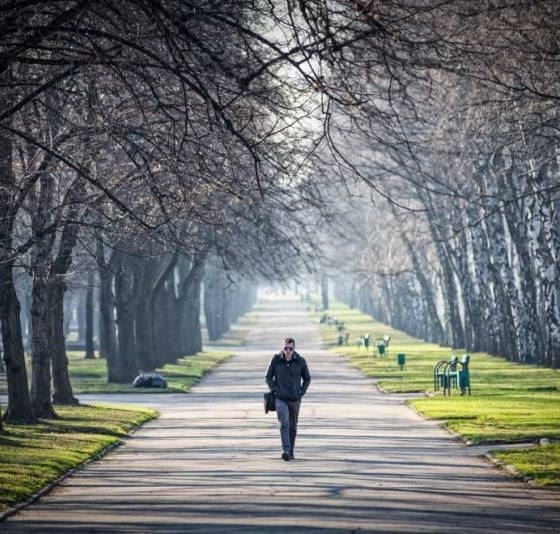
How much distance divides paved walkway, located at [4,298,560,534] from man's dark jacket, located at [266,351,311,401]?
0.89m

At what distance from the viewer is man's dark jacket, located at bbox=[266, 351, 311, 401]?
21.6 m

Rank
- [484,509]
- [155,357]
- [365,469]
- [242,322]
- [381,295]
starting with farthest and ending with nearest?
[242,322] < [381,295] < [155,357] < [365,469] < [484,509]

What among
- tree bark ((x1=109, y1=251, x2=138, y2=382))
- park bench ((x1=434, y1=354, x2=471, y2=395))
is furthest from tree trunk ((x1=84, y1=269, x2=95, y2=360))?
park bench ((x1=434, y1=354, x2=471, y2=395))

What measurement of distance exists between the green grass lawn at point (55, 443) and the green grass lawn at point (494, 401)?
576 cm

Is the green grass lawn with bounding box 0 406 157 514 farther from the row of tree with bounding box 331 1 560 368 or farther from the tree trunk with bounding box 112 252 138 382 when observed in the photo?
the tree trunk with bounding box 112 252 138 382

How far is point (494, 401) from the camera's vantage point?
35.3 m

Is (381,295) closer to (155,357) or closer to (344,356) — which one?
(344,356)

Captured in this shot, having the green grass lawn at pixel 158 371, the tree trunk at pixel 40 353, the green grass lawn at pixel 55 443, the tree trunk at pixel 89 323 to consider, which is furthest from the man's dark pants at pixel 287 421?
the tree trunk at pixel 89 323

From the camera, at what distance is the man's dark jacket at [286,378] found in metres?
21.6

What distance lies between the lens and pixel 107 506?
622 inches

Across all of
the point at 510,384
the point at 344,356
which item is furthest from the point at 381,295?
the point at 510,384

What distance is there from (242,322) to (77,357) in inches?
2849

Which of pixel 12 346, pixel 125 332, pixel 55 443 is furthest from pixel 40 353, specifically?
pixel 125 332

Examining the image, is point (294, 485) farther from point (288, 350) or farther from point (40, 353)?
point (40, 353)
